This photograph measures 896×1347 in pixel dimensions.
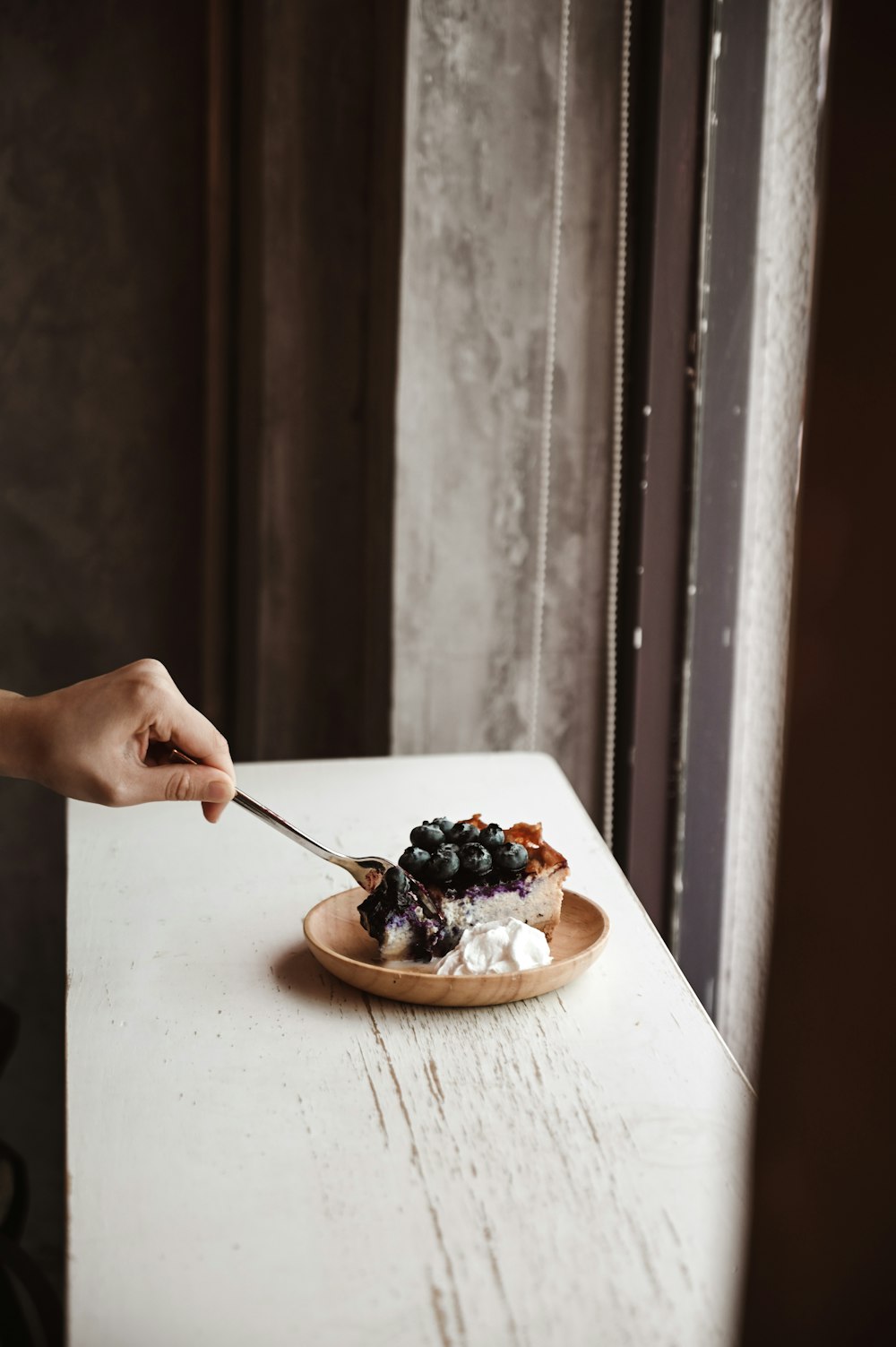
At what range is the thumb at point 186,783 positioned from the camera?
1008 mm

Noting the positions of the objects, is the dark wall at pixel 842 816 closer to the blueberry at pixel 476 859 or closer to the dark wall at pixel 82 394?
the blueberry at pixel 476 859

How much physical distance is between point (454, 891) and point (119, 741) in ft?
1.12

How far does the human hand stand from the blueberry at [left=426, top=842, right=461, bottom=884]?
0.22m

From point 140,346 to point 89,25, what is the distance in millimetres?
Answer: 542

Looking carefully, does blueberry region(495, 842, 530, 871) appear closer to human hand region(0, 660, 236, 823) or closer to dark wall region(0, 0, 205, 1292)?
human hand region(0, 660, 236, 823)

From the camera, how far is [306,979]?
35.4 inches

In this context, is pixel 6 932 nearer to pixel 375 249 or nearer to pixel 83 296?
pixel 83 296

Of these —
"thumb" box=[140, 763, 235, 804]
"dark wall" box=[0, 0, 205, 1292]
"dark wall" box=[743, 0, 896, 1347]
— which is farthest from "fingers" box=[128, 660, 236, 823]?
"dark wall" box=[0, 0, 205, 1292]

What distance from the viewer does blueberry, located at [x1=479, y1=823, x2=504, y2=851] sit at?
912 mm

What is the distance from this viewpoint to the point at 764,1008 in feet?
1.32

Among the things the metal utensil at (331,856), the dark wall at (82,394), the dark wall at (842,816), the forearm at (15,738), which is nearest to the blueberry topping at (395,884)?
the metal utensil at (331,856)

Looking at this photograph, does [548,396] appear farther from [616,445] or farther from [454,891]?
[454,891]

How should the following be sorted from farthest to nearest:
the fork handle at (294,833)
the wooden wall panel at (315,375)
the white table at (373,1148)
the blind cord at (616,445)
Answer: the wooden wall panel at (315,375) < the blind cord at (616,445) < the fork handle at (294,833) < the white table at (373,1148)

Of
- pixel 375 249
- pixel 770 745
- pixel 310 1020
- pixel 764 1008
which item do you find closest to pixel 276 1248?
pixel 310 1020
